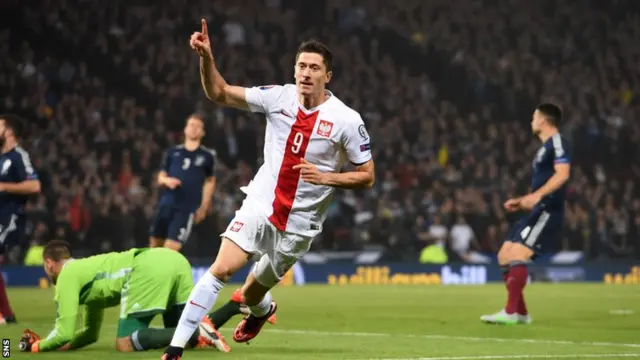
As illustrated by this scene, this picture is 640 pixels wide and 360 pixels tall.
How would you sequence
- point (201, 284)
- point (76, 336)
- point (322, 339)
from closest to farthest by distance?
point (201, 284) → point (76, 336) → point (322, 339)

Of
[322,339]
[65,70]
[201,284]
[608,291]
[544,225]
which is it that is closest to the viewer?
[201,284]

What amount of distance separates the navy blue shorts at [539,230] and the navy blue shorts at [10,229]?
5.59 metres

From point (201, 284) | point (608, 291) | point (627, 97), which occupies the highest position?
point (627, 97)

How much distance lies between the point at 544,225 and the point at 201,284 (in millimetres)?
6252

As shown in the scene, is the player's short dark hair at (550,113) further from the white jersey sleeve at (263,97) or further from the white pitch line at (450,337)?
the white jersey sleeve at (263,97)

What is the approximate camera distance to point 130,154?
2509 centimetres

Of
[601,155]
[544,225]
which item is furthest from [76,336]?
[601,155]

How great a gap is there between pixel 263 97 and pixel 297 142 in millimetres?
400

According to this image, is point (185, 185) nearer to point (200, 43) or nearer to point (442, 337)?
point (442, 337)

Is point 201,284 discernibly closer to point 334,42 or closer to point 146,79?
point 146,79

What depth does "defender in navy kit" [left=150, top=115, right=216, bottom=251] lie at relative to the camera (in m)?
16.3

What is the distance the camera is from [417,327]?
1270 centimetres

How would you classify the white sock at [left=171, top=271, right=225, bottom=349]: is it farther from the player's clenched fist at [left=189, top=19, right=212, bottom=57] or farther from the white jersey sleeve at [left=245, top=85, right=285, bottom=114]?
the player's clenched fist at [left=189, top=19, right=212, bottom=57]

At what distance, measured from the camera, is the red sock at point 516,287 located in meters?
13.0
